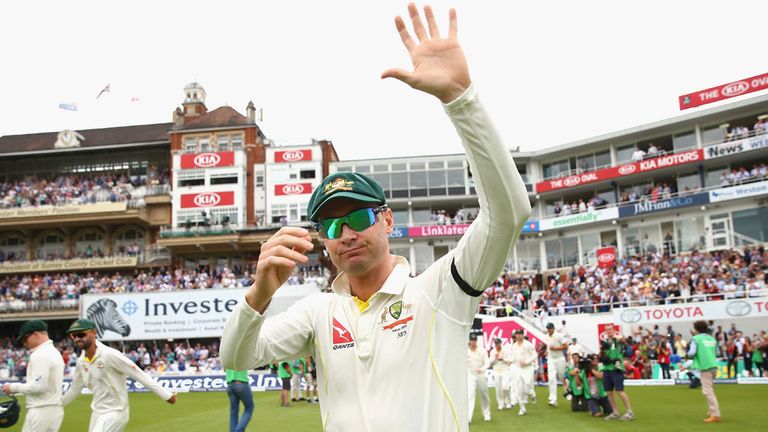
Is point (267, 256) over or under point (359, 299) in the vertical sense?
over

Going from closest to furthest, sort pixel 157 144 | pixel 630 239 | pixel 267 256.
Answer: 1. pixel 267 256
2. pixel 630 239
3. pixel 157 144

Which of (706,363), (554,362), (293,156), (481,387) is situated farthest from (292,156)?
(706,363)

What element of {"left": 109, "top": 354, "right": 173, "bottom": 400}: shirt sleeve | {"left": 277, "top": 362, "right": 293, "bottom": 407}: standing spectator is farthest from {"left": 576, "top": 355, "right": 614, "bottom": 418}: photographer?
{"left": 109, "top": 354, "right": 173, "bottom": 400}: shirt sleeve

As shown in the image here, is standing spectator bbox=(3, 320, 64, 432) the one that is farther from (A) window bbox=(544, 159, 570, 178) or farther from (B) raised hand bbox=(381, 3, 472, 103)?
(A) window bbox=(544, 159, 570, 178)

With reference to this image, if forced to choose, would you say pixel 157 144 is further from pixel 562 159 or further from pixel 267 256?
pixel 267 256

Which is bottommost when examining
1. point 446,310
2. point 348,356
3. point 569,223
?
point 348,356

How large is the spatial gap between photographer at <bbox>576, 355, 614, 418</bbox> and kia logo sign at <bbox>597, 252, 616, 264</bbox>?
972 inches

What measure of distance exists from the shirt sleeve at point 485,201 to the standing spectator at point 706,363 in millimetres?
12145

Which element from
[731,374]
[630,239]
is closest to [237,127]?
[630,239]

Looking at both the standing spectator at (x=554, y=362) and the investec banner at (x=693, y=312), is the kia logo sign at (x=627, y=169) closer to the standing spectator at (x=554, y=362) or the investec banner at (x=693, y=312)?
the investec banner at (x=693, y=312)

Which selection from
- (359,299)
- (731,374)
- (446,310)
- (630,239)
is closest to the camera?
(446,310)

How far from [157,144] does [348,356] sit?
56.0 meters

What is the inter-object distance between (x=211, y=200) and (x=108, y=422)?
4404 cm

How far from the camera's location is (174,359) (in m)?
35.0
